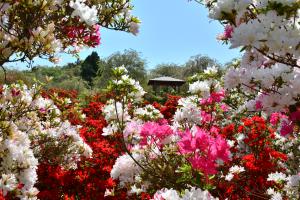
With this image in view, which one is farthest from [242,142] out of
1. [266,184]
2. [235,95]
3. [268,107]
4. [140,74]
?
[140,74]

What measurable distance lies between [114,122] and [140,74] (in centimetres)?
3554

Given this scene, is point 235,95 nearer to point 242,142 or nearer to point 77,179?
point 242,142

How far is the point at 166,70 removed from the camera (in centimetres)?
6169

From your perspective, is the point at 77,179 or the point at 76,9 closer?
the point at 76,9

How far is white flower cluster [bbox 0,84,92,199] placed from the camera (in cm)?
414

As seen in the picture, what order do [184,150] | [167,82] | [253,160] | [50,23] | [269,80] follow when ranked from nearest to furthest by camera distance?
[269,80] < [184,150] < [50,23] < [253,160] < [167,82]

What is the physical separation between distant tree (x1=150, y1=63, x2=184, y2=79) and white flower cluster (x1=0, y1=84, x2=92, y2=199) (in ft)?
173

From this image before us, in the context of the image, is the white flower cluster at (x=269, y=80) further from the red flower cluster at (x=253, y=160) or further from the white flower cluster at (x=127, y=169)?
the red flower cluster at (x=253, y=160)

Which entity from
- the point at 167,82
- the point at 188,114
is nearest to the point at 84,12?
the point at 188,114

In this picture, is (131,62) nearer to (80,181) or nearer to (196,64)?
(196,64)

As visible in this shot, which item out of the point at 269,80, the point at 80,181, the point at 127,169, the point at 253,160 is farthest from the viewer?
the point at 253,160

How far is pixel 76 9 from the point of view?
4078 millimetres

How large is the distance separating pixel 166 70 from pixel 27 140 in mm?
57570

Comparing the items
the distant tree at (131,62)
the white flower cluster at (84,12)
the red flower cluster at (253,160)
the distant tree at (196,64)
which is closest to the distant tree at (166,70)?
the distant tree at (196,64)
